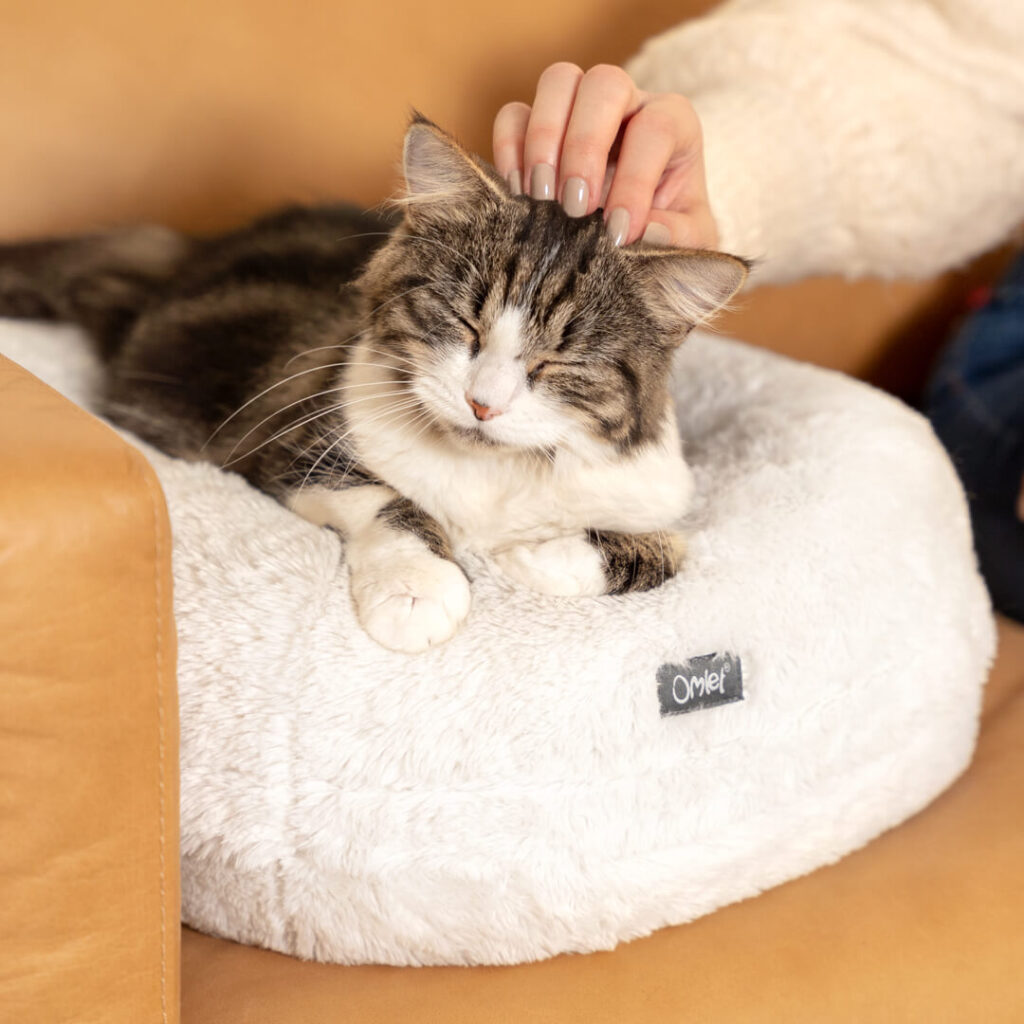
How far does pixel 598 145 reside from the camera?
3.42 ft

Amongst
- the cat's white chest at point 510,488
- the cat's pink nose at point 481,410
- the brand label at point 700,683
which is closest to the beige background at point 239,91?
the cat's white chest at point 510,488

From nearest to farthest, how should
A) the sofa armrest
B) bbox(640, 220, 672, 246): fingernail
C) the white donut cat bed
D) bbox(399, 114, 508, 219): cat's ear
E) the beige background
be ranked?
the sofa armrest < the white donut cat bed < bbox(399, 114, 508, 219): cat's ear < bbox(640, 220, 672, 246): fingernail < the beige background

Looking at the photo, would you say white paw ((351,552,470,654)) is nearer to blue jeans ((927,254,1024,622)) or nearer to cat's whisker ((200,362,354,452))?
cat's whisker ((200,362,354,452))

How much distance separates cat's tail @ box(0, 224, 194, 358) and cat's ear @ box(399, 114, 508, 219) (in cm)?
69

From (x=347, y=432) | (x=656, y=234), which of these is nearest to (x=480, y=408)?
(x=347, y=432)

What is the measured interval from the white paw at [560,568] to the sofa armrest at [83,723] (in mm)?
411

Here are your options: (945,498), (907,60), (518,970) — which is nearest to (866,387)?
(945,498)

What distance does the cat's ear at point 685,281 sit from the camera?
3.04ft

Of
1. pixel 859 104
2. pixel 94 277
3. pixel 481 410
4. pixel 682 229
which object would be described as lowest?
pixel 94 277

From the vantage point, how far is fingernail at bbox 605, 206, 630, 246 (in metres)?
1.02

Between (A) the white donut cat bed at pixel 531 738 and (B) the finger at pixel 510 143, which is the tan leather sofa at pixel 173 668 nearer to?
(A) the white donut cat bed at pixel 531 738

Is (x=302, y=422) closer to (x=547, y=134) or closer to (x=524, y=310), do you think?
(x=524, y=310)

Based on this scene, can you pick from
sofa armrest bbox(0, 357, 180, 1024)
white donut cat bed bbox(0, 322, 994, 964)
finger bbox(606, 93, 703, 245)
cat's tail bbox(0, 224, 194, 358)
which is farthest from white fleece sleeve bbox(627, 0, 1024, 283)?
sofa armrest bbox(0, 357, 180, 1024)

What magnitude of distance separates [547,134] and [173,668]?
2.33ft
